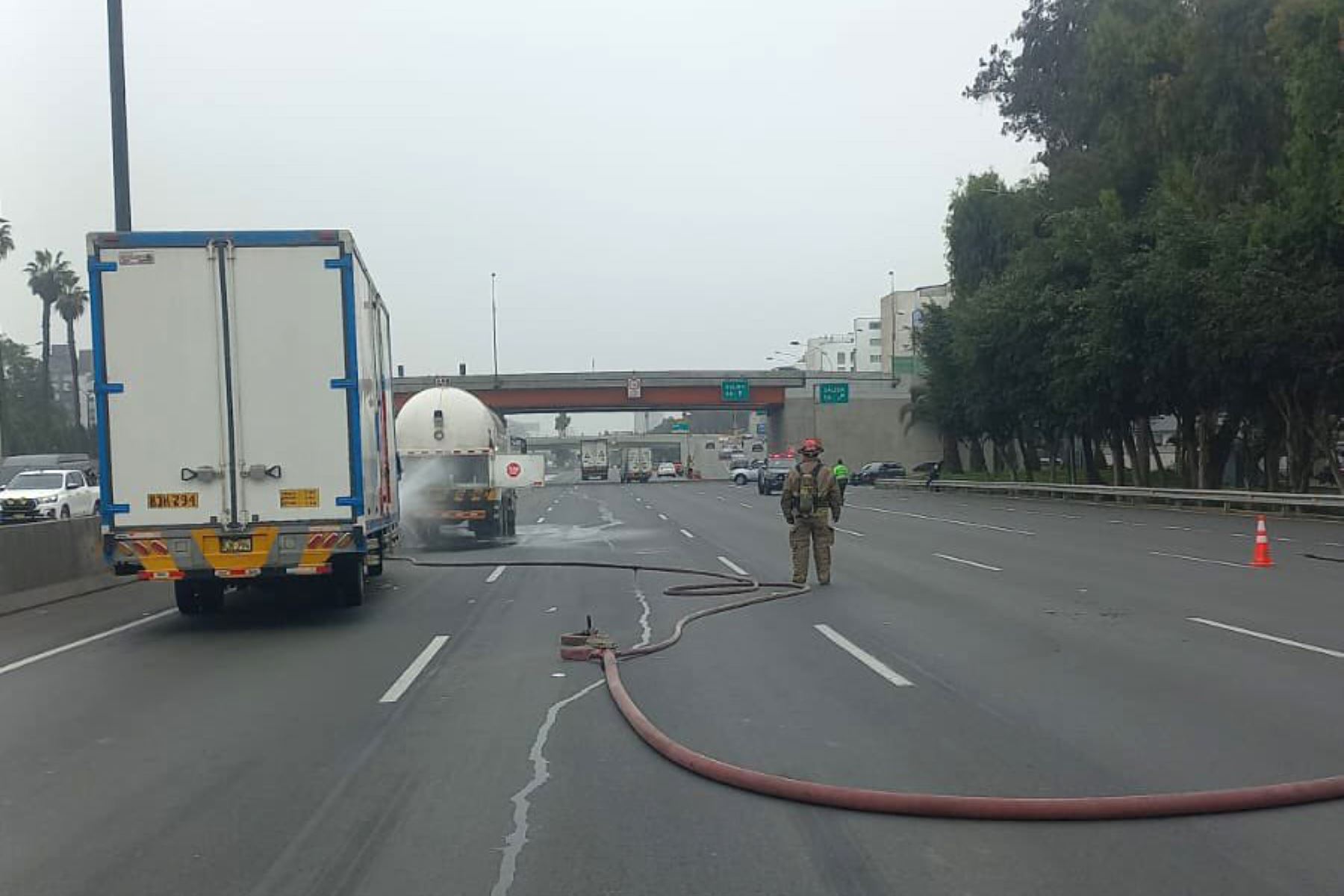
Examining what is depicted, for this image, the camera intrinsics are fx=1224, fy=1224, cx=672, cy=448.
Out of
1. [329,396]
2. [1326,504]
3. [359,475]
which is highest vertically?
[329,396]

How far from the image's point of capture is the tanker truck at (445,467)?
2550 cm

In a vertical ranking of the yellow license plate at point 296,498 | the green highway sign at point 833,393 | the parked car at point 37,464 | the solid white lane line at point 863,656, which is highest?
the green highway sign at point 833,393

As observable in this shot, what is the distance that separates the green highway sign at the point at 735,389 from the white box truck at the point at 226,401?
6202 cm

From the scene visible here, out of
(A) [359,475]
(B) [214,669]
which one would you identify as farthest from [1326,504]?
(B) [214,669]

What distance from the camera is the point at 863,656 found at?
35.0ft

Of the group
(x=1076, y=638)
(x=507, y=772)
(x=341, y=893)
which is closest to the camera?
(x=341, y=893)

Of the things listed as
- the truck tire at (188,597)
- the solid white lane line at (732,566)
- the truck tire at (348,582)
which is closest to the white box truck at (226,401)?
the truck tire at (348,582)

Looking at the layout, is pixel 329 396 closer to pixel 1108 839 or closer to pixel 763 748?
pixel 763 748

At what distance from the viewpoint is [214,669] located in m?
10.7

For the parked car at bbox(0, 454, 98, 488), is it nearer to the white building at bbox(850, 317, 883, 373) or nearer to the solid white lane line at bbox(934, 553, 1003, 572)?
the solid white lane line at bbox(934, 553, 1003, 572)

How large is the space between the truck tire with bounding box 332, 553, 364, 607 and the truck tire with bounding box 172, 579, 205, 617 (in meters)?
1.53

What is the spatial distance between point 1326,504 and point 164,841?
29896 millimetres

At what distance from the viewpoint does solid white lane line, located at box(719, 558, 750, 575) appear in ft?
60.2

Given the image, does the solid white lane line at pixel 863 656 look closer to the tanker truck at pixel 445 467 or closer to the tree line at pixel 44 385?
the tanker truck at pixel 445 467
